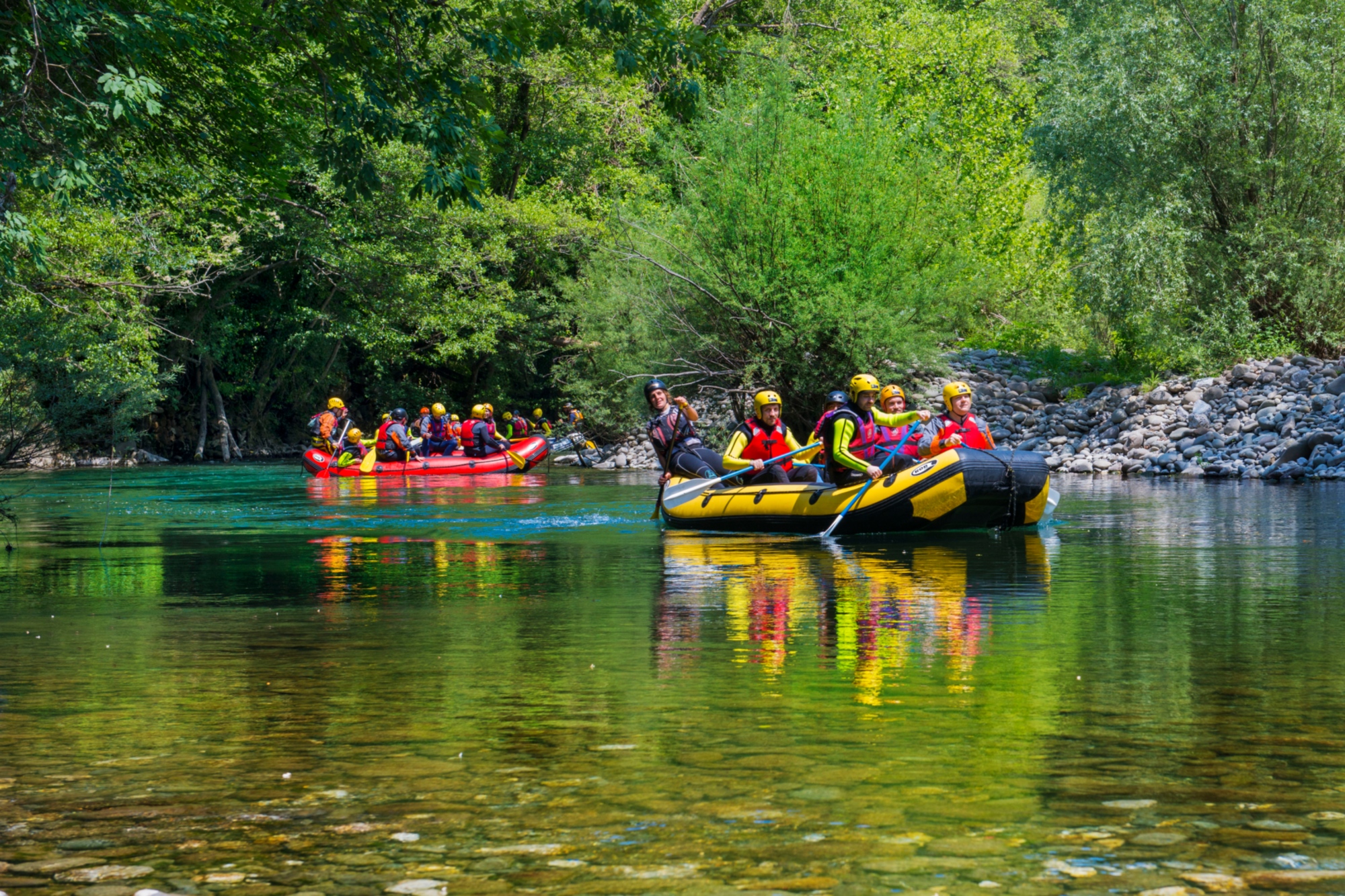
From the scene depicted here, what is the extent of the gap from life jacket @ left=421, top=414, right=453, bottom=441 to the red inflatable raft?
1.86ft

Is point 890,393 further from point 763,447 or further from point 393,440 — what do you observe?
point 393,440

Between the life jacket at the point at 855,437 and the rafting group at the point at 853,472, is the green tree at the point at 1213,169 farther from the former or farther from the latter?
the life jacket at the point at 855,437

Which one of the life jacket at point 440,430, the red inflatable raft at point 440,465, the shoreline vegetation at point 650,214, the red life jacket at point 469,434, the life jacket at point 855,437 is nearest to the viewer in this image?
the shoreline vegetation at point 650,214

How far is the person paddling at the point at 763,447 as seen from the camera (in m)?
16.4

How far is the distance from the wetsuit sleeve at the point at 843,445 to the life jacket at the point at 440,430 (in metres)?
20.1

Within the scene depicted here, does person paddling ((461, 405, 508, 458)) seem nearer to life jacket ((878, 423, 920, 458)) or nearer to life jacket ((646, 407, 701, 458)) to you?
life jacket ((646, 407, 701, 458))

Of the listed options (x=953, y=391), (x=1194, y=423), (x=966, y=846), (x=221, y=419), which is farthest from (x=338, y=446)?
(x=966, y=846)

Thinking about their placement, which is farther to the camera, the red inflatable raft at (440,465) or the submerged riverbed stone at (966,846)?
the red inflatable raft at (440,465)

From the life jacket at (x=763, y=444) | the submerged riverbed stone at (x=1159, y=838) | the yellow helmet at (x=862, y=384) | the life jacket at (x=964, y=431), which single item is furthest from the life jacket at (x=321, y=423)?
the submerged riverbed stone at (x=1159, y=838)

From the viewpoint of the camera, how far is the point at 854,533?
50.1ft

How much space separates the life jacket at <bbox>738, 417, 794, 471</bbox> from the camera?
54.3 ft

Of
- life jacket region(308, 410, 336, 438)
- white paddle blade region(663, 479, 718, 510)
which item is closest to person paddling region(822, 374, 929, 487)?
white paddle blade region(663, 479, 718, 510)

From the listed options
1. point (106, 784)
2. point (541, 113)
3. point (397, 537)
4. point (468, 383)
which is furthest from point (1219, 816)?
point (468, 383)

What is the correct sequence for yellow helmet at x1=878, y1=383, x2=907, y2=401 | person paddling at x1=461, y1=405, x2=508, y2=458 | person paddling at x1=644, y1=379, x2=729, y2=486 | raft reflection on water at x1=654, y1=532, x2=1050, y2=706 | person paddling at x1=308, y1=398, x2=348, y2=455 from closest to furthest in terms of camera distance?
1. raft reflection on water at x1=654, y1=532, x2=1050, y2=706
2. yellow helmet at x1=878, y1=383, x2=907, y2=401
3. person paddling at x1=644, y1=379, x2=729, y2=486
4. person paddling at x1=308, y1=398, x2=348, y2=455
5. person paddling at x1=461, y1=405, x2=508, y2=458
